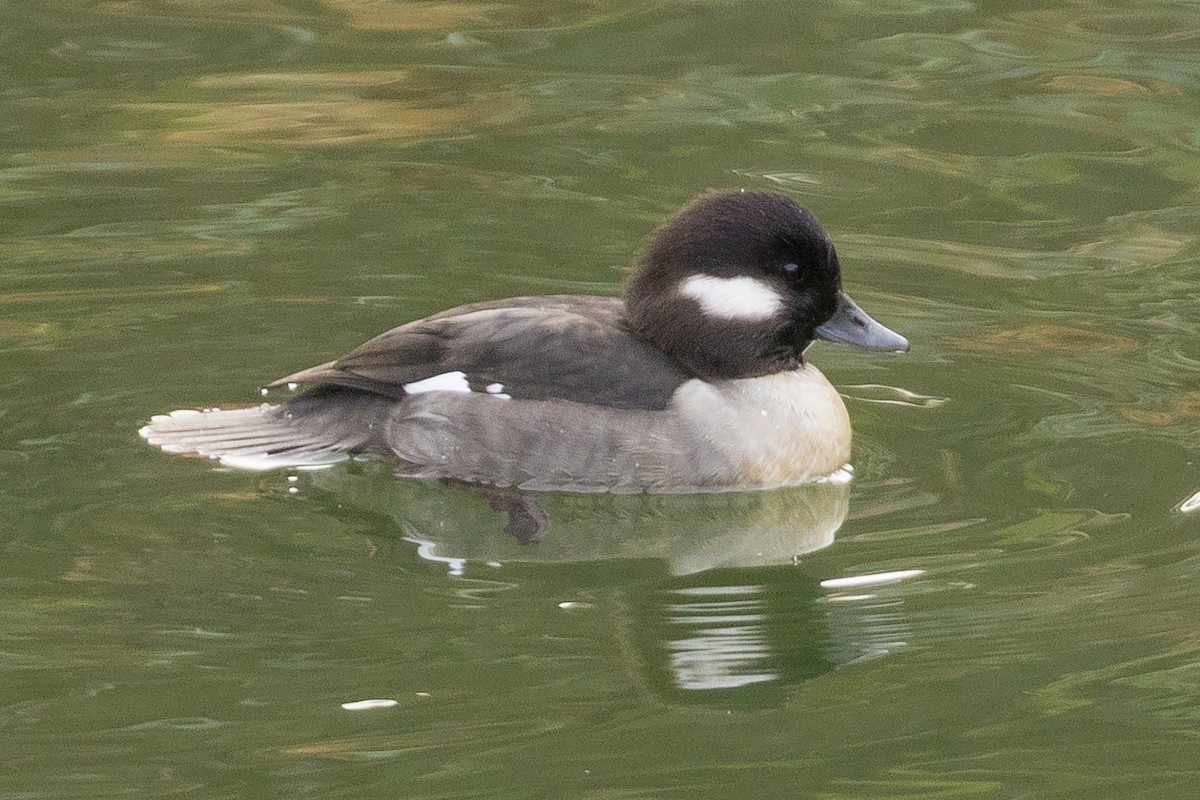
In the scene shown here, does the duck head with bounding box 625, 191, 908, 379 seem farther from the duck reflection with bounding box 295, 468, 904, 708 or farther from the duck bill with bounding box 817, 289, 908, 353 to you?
the duck reflection with bounding box 295, 468, 904, 708

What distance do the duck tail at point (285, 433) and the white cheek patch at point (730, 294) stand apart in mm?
1093

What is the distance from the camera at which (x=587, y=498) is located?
6305mm

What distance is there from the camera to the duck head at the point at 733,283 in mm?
6301

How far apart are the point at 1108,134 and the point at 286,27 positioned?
15.1 feet

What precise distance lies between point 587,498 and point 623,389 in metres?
0.37

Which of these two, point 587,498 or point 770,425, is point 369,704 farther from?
point 770,425

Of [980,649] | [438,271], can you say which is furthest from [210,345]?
[980,649]

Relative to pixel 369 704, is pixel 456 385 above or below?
above

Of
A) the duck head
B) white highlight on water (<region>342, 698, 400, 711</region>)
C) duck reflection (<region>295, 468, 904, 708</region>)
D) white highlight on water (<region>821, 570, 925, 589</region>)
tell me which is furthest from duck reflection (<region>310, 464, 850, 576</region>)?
white highlight on water (<region>342, 698, 400, 711</region>)

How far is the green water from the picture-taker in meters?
4.63

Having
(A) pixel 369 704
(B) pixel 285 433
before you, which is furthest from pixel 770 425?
(A) pixel 369 704

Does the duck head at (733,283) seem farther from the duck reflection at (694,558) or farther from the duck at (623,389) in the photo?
the duck reflection at (694,558)

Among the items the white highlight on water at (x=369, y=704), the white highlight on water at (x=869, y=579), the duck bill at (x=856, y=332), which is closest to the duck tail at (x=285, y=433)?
the duck bill at (x=856, y=332)

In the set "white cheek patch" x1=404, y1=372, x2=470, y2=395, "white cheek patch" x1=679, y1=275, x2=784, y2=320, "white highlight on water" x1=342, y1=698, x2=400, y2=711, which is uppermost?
"white cheek patch" x1=679, y1=275, x2=784, y2=320
